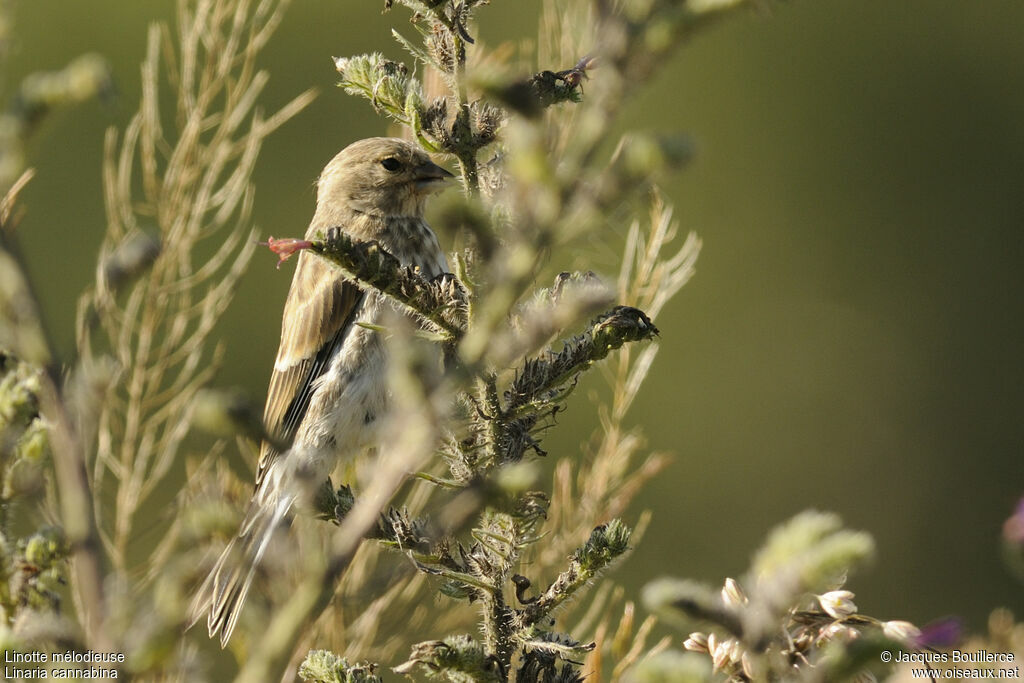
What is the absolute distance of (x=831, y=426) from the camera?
8555mm

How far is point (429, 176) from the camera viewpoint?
3834 mm

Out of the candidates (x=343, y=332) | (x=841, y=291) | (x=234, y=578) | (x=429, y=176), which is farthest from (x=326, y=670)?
(x=841, y=291)

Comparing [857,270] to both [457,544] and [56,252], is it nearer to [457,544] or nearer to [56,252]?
[56,252]

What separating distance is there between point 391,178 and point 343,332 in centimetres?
54

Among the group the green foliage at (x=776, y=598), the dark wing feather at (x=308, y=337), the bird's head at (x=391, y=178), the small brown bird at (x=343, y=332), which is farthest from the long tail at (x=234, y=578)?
the green foliage at (x=776, y=598)

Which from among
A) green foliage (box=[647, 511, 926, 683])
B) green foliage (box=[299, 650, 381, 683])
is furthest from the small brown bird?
green foliage (box=[647, 511, 926, 683])

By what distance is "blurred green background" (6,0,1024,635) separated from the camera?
791 cm

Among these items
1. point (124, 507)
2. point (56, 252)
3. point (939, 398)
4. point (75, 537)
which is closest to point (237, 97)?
point (124, 507)

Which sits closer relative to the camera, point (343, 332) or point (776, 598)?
point (776, 598)

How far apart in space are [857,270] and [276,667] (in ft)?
27.0

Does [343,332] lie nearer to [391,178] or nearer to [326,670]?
[391,178]

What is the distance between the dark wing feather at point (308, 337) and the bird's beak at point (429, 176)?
39cm

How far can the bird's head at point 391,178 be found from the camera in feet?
12.6

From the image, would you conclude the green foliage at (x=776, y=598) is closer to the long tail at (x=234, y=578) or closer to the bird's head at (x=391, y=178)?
the long tail at (x=234, y=578)
